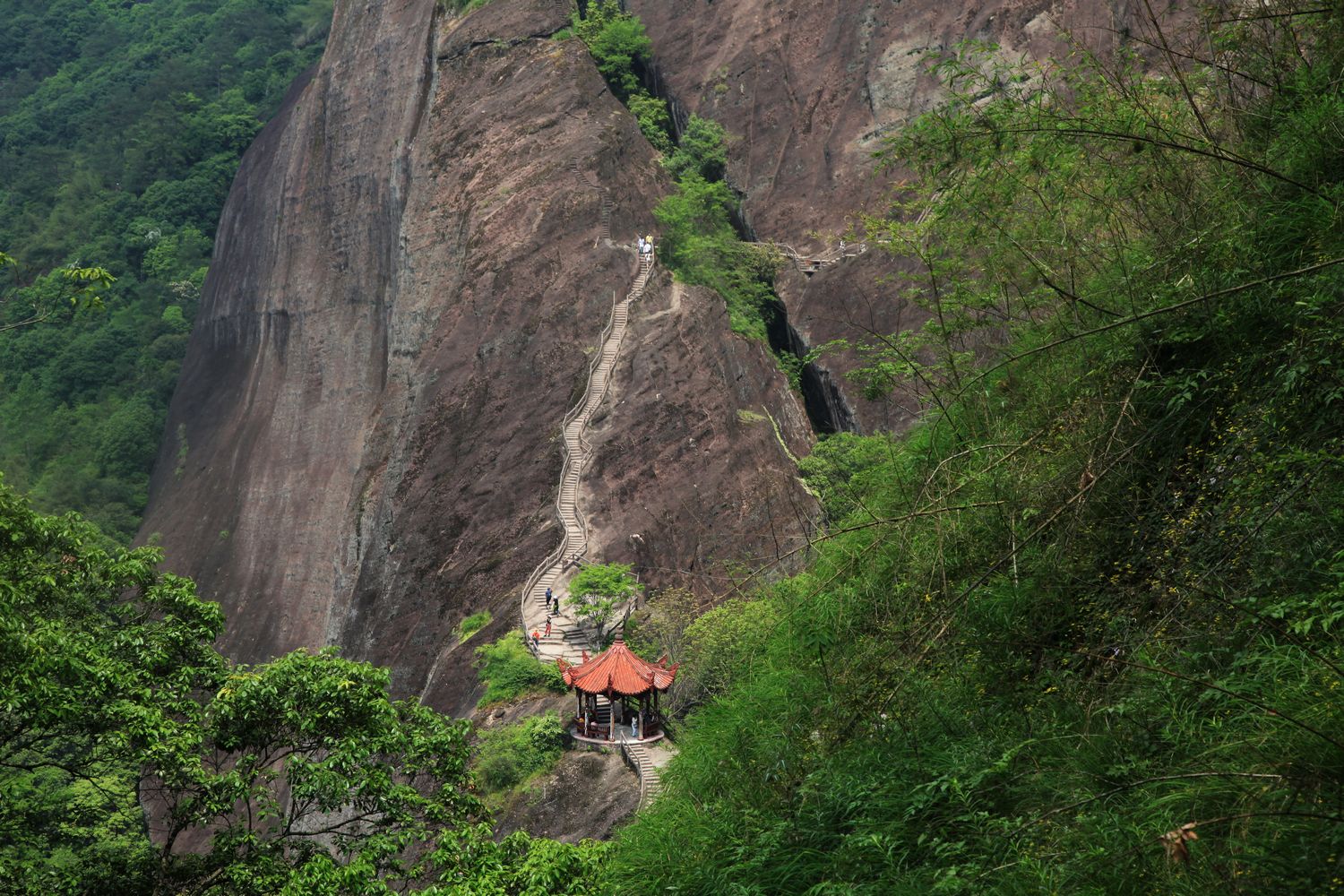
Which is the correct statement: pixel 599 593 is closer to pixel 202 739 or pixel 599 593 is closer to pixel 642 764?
pixel 642 764

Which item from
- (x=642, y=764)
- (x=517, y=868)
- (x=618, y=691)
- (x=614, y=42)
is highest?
(x=614, y=42)

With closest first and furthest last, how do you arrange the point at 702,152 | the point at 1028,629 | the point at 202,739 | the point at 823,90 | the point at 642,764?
1. the point at 1028,629
2. the point at 202,739
3. the point at 642,764
4. the point at 823,90
5. the point at 702,152

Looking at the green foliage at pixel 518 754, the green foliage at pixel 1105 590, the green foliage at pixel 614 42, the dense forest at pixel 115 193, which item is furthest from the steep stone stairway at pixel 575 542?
the dense forest at pixel 115 193

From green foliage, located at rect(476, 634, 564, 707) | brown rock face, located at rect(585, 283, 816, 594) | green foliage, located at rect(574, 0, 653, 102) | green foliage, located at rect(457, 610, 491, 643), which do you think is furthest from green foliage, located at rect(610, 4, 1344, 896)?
green foliage, located at rect(574, 0, 653, 102)

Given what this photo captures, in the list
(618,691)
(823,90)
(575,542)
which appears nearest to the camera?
(618,691)

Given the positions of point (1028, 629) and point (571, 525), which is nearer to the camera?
point (1028, 629)

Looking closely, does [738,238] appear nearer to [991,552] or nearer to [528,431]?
[528,431]

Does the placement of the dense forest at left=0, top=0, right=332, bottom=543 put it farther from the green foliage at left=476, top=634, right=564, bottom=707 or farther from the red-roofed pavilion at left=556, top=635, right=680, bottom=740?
the red-roofed pavilion at left=556, top=635, right=680, bottom=740

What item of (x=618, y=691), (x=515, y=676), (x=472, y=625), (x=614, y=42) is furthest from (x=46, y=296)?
(x=618, y=691)
